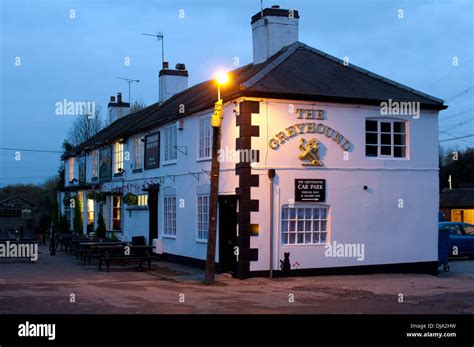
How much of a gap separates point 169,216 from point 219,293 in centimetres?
923

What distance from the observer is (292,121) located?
1917 centimetres

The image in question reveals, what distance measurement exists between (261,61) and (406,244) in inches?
319

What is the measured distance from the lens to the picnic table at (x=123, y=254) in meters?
21.6

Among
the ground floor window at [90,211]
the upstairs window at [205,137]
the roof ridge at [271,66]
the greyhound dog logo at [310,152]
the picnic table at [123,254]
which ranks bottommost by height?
the picnic table at [123,254]

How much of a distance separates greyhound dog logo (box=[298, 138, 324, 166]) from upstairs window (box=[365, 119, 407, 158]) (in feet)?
6.22

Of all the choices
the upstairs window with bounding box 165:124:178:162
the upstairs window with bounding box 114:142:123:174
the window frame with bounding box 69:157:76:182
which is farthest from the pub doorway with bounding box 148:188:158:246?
the window frame with bounding box 69:157:76:182

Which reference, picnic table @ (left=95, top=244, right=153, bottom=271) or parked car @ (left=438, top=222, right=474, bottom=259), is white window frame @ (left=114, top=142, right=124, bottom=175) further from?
parked car @ (left=438, top=222, right=474, bottom=259)

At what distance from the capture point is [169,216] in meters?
24.7

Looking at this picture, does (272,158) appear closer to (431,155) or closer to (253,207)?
(253,207)

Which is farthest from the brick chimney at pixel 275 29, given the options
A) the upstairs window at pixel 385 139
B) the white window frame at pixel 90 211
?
the white window frame at pixel 90 211

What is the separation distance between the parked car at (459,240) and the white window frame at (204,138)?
36.0ft

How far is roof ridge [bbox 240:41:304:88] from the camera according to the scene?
18.9 metres

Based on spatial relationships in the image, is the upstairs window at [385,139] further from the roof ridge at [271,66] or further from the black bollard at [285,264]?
the black bollard at [285,264]
